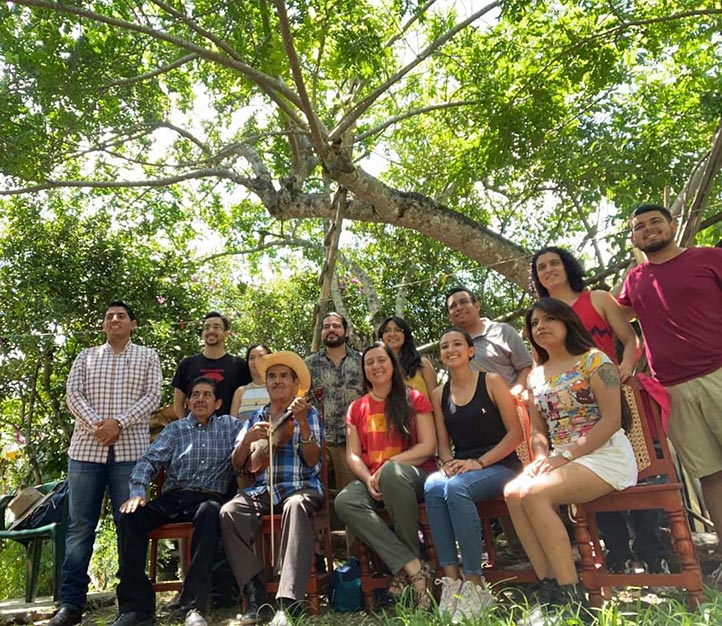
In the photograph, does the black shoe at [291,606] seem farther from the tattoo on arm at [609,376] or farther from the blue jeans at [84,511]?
the tattoo on arm at [609,376]

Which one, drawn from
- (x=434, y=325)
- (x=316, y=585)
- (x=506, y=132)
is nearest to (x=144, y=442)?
(x=316, y=585)

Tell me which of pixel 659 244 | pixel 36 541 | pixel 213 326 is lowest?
pixel 36 541

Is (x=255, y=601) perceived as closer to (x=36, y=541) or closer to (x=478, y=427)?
(x=478, y=427)

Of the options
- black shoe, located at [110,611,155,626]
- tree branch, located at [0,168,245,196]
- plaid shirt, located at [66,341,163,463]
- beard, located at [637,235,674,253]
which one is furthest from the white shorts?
tree branch, located at [0,168,245,196]

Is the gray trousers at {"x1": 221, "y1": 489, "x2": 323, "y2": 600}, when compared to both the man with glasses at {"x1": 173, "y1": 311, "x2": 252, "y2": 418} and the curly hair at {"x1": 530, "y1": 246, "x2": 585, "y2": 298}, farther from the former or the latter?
the curly hair at {"x1": 530, "y1": 246, "x2": 585, "y2": 298}

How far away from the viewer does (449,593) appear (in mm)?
2984

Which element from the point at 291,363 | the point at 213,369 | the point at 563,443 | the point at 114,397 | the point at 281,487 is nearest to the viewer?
the point at 563,443

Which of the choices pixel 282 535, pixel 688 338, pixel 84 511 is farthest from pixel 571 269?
pixel 84 511

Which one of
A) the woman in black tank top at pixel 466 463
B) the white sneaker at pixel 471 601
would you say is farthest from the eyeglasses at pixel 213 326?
the white sneaker at pixel 471 601

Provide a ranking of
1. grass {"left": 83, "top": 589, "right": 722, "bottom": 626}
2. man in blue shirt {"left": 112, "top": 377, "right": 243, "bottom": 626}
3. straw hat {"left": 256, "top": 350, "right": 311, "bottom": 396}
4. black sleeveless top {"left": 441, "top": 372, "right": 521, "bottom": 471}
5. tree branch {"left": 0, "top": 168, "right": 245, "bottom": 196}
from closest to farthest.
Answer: grass {"left": 83, "top": 589, "right": 722, "bottom": 626} → man in blue shirt {"left": 112, "top": 377, "right": 243, "bottom": 626} → black sleeveless top {"left": 441, "top": 372, "right": 521, "bottom": 471} → straw hat {"left": 256, "top": 350, "right": 311, "bottom": 396} → tree branch {"left": 0, "top": 168, "right": 245, "bottom": 196}

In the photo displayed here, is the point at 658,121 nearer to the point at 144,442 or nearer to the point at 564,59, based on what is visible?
the point at 564,59

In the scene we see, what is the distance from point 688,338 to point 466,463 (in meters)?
1.32

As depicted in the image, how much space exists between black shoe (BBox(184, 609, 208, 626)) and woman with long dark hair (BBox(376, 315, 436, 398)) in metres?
1.87

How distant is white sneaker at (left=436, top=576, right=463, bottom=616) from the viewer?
9.48 feet
